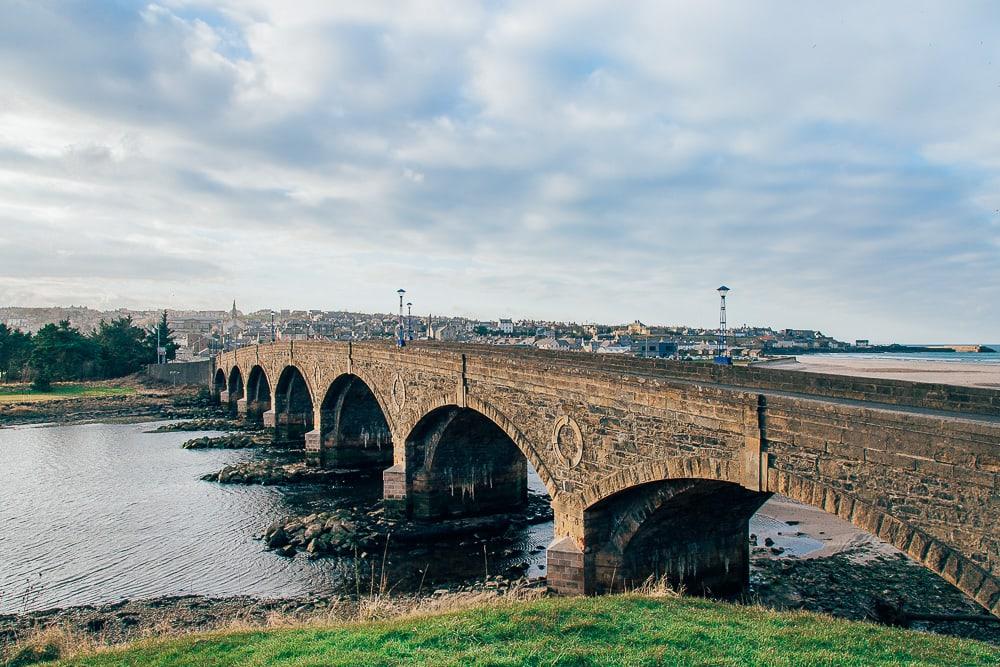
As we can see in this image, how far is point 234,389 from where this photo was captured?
221 feet

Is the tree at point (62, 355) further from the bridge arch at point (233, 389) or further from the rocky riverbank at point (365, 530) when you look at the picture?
the rocky riverbank at point (365, 530)

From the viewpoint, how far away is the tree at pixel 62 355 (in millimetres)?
74812

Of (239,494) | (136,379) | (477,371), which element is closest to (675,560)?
(477,371)

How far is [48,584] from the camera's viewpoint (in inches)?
733

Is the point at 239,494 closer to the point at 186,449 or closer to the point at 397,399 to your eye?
the point at 397,399

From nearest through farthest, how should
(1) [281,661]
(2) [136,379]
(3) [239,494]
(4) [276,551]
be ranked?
(1) [281,661]
(4) [276,551]
(3) [239,494]
(2) [136,379]

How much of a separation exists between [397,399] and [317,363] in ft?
43.0

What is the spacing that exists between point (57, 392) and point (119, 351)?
684 inches

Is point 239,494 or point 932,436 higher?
point 932,436

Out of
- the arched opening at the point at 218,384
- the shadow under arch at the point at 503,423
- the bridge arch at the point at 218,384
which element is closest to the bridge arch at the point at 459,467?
the shadow under arch at the point at 503,423

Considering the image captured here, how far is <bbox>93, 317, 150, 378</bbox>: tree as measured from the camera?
83.1 m

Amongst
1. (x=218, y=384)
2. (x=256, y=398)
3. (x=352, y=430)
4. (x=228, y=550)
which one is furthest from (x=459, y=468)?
(x=218, y=384)

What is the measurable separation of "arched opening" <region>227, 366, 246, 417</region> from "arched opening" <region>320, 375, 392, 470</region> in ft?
110

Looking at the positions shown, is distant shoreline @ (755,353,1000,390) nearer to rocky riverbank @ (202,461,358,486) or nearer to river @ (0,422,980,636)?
river @ (0,422,980,636)
